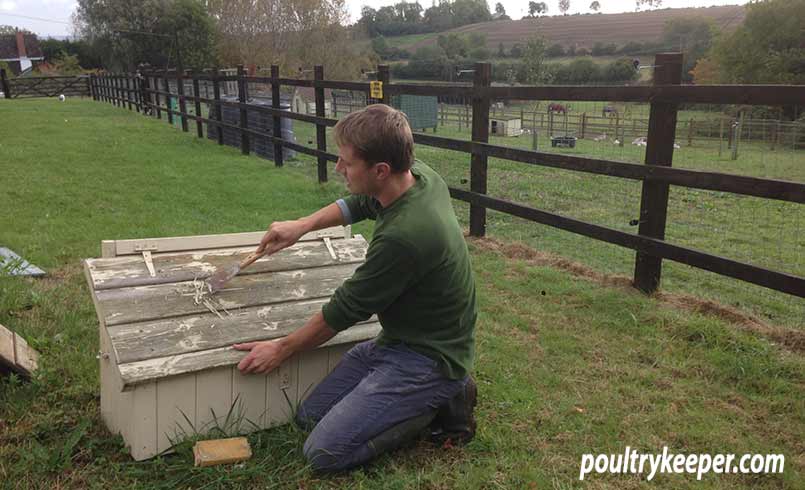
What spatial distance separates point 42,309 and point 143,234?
2032 millimetres

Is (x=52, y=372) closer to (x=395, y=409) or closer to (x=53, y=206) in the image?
(x=395, y=409)

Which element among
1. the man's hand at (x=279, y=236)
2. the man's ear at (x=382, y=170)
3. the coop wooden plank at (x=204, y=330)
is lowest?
the coop wooden plank at (x=204, y=330)

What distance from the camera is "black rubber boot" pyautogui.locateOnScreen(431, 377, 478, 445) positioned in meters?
2.76

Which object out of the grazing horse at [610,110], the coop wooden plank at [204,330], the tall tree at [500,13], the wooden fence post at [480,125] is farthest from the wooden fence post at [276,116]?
the tall tree at [500,13]

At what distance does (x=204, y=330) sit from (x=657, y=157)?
3.29m

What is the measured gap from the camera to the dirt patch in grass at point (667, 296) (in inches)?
156

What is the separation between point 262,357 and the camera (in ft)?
8.79

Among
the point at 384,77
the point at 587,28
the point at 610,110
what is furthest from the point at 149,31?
the point at 384,77

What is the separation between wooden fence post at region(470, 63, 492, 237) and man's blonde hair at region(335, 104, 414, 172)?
12.3 feet

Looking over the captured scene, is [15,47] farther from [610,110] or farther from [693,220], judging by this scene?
[693,220]

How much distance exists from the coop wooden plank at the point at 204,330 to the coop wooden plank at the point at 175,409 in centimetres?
12

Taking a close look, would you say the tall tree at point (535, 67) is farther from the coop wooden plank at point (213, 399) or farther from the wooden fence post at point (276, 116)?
the coop wooden plank at point (213, 399)

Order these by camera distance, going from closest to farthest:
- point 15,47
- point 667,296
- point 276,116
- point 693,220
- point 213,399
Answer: point 213,399 < point 667,296 < point 693,220 < point 276,116 < point 15,47

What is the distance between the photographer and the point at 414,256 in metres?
2.50
